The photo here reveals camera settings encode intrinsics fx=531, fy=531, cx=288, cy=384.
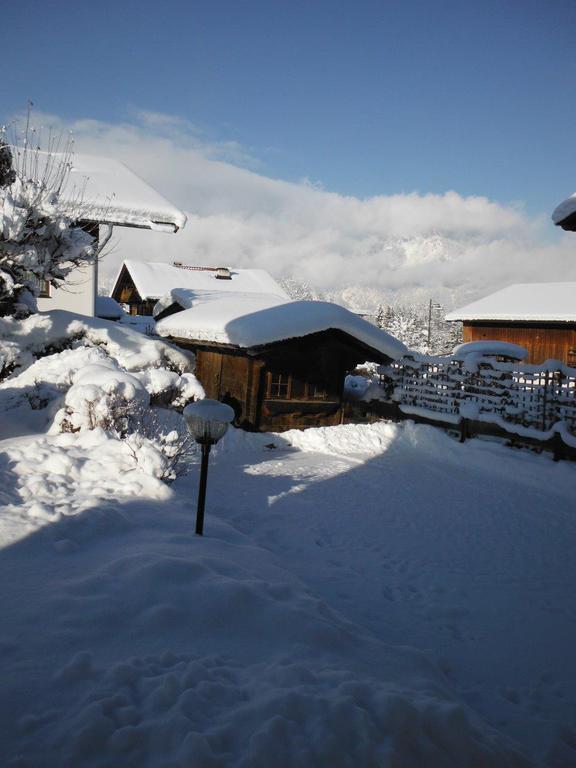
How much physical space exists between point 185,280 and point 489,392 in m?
22.9

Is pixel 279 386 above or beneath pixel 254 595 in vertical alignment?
above

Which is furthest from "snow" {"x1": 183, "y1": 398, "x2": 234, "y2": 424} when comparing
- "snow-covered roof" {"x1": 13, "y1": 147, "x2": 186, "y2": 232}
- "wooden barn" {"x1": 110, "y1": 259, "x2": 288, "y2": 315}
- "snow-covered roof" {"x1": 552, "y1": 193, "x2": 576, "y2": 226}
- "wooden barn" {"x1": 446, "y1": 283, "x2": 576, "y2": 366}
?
"wooden barn" {"x1": 110, "y1": 259, "x2": 288, "y2": 315}

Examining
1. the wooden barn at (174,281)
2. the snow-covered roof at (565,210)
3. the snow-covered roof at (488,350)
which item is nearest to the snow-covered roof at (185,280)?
the wooden barn at (174,281)

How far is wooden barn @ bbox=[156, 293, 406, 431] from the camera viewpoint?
1304 centimetres

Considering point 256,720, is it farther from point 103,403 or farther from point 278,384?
point 278,384

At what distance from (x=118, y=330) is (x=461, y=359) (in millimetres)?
8797

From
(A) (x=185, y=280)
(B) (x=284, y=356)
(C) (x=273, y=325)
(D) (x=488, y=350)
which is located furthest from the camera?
(A) (x=185, y=280)

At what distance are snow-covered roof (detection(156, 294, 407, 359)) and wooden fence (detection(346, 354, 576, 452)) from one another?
3.34ft

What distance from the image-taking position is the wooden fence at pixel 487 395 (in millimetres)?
10828

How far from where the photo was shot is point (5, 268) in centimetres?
1066

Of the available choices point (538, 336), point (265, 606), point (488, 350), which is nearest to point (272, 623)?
point (265, 606)

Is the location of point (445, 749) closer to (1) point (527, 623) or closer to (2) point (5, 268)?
(1) point (527, 623)

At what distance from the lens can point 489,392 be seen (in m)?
12.6

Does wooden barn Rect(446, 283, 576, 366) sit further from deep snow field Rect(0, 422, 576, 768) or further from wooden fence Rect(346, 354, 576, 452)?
deep snow field Rect(0, 422, 576, 768)
